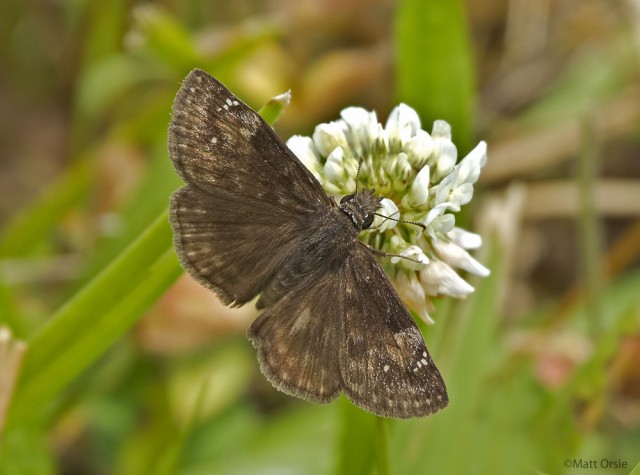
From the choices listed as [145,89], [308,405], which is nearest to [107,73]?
[145,89]

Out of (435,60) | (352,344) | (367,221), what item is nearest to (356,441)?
(352,344)

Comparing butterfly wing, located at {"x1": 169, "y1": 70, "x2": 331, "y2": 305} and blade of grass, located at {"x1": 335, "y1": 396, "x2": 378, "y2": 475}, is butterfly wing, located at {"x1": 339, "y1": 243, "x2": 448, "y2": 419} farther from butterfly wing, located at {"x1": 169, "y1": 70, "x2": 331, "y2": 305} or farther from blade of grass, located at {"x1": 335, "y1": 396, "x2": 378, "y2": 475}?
blade of grass, located at {"x1": 335, "y1": 396, "x2": 378, "y2": 475}

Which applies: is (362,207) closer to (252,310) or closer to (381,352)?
(381,352)

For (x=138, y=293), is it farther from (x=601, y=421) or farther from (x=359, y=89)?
(x=359, y=89)

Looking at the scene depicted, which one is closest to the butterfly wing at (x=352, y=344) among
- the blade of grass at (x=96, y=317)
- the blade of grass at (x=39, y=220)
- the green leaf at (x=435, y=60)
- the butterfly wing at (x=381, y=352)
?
the butterfly wing at (x=381, y=352)

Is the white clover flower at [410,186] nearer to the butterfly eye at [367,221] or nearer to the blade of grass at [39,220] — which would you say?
the butterfly eye at [367,221]

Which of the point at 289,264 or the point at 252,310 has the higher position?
the point at 289,264
